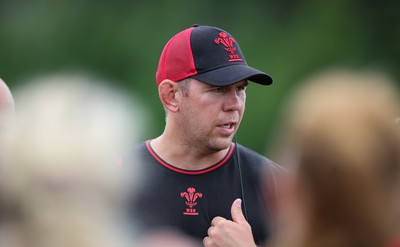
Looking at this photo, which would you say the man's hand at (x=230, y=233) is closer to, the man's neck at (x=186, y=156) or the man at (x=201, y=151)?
the man at (x=201, y=151)

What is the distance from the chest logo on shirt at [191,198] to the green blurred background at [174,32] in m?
6.89

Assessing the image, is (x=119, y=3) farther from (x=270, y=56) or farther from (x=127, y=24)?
(x=270, y=56)

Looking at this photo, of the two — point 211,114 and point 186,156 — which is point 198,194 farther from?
point 211,114

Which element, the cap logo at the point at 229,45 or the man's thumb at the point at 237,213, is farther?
the cap logo at the point at 229,45

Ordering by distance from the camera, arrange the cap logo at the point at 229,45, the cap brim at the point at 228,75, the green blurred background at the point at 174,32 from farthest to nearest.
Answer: the green blurred background at the point at 174,32
the cap logo at the point at 229,45
the cap brim at the point at 228,75

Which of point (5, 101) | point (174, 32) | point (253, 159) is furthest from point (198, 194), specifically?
point (174, 32)

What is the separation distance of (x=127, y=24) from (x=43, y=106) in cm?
1008

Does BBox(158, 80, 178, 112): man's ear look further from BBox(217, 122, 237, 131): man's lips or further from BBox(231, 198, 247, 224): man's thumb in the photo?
BBox(231, 198, 247, 224): man's thumb

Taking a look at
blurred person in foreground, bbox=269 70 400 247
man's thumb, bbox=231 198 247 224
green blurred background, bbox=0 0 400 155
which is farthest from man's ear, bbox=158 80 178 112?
green blurred background, bbox=0 0 400 155

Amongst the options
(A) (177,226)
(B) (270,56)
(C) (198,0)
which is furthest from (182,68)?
(C) (198,0)

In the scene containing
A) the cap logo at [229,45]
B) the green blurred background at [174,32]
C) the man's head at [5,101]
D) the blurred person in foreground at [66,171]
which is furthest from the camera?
the green blurred background at [174,32]

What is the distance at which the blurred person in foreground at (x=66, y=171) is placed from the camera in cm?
145

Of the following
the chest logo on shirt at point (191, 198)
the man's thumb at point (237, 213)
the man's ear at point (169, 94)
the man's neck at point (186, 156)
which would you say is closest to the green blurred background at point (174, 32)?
the man's ear at point (169, 94)

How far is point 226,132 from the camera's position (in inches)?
126
